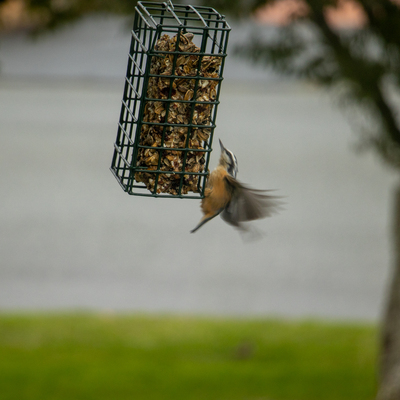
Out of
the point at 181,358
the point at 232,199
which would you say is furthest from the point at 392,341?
the point at 232,199

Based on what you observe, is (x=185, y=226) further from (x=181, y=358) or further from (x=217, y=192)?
(x=217, y=192)

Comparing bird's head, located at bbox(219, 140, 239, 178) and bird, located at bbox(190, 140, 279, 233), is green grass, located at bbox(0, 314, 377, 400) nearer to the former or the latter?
bird, located at bbox(190, 140, 279, 233)

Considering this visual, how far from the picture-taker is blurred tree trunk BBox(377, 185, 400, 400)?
209 inches

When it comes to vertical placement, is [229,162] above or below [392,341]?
above

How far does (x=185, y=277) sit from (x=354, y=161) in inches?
286

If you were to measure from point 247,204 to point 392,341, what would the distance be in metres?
3.42

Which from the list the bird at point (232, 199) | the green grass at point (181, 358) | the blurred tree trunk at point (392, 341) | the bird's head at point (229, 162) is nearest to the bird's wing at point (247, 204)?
the bird at point (232, 199)

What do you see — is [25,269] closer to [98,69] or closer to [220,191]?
[220,191]

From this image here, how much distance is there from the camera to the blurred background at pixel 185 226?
27.0ft

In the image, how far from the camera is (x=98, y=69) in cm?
2047

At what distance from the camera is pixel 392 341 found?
18.2ft

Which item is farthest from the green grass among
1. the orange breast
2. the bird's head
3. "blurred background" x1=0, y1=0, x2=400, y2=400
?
the bird's head

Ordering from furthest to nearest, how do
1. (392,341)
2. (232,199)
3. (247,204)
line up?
(392,341), (232,199), (247,204)

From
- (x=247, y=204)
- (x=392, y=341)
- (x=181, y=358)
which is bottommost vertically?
(x=181, y=358)
